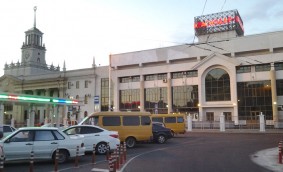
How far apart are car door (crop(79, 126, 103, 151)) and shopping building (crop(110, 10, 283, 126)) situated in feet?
93.0

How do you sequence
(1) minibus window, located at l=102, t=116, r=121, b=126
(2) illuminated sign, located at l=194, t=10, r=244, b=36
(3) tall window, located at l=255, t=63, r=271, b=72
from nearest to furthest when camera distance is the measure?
(1) minibus window, located at l=102, t=116, r=121, b=126 → (3) tall window, located at l=255, t=63, r=271, b=72 → (2) illuminated sign, located at l=194, t=10, r=244, b=36

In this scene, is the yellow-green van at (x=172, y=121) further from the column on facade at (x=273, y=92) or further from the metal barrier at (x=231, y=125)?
the column on facade at (x=273, y=92)

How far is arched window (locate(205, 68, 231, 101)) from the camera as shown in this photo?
55.9m

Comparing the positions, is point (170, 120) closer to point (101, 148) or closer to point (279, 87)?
point (101, 148)

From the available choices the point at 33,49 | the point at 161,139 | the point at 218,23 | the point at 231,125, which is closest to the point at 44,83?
the point at 33,49

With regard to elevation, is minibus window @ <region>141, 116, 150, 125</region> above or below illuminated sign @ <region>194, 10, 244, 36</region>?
below

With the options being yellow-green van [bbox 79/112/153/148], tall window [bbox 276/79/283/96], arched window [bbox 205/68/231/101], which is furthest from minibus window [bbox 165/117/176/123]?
tall window [bbox 276/79/283/96]

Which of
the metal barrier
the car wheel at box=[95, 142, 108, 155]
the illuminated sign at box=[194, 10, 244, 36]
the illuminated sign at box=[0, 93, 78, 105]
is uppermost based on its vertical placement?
the illuminated sign at box=[194, 10, 244, 36]

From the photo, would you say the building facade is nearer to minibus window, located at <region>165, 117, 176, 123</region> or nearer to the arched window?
the arched window

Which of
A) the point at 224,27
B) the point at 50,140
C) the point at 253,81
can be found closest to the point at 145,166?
the point at 50,140

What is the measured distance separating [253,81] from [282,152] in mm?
40969

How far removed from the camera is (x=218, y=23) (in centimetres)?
6366

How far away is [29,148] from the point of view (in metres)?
13.0

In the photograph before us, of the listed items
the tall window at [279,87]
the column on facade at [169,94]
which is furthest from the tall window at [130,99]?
the tall window at [279,87]
